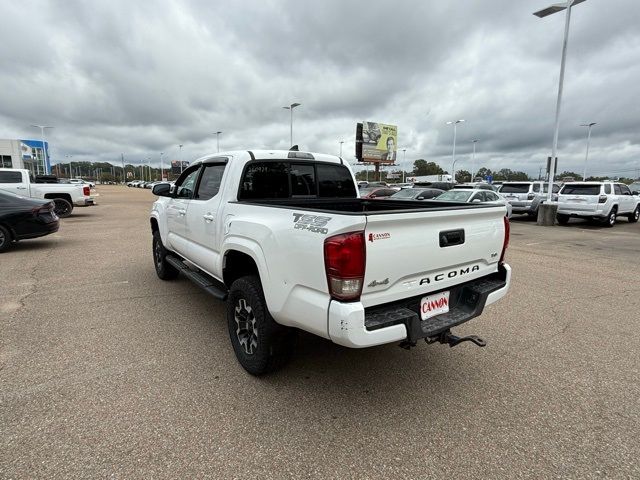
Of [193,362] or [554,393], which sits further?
[193,362]

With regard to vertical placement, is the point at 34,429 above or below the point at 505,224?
below

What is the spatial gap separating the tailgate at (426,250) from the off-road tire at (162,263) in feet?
13.7

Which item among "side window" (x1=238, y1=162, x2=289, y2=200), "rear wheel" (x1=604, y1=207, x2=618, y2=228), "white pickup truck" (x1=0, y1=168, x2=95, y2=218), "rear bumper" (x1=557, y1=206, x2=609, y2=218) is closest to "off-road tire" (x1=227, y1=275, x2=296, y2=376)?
"side window" (x1=238, y1=162, x2=289, y2=200)

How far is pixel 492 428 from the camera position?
8.31ft

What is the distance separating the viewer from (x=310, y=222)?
2.47 meters

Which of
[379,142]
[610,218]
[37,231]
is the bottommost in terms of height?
[610,218]

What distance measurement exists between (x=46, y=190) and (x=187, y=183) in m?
13.9

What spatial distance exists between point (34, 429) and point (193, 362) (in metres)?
1.17

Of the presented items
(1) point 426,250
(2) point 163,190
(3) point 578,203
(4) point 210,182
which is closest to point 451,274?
(1) point 426,250

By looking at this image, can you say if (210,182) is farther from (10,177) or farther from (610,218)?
(610,218)

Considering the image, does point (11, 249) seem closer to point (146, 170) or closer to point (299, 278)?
point (299, 278)

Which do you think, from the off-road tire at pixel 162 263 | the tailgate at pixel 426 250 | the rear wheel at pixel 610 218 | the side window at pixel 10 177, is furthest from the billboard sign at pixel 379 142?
the tailgate at pixel 426 250

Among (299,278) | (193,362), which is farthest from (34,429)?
(299,278)

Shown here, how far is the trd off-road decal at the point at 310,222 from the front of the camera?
93.1 inches
